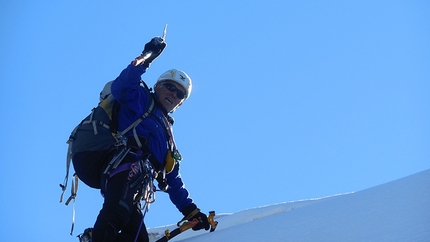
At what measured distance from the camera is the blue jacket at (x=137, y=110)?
4.15m

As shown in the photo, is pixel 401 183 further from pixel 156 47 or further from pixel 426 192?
pixel 156 47

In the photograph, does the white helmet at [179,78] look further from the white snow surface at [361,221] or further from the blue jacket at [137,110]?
the white snow surface at [361,221]

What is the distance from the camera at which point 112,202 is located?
12.5 ft

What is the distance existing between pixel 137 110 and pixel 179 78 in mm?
705

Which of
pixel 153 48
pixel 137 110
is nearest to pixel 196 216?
pixel 137 110

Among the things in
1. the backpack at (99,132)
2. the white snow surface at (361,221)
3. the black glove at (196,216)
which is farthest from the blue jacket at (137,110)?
the white snow surface at (361,221)

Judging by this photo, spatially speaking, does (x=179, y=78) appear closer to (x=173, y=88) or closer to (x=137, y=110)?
(x=173, y=88)

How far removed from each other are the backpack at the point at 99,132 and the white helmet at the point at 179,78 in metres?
0.41

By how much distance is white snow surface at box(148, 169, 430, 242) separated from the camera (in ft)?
8.56

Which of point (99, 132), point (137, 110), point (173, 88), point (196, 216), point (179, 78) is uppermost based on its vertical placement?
point (179, 78)

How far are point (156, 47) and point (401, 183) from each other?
2234mm

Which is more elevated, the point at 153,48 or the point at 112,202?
the point at 153,48

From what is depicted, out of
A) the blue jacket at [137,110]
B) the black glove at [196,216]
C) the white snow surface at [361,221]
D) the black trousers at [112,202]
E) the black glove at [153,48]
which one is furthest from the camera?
the black glove at [196,216]

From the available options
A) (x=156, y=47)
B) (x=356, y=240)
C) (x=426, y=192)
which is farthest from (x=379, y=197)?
(x=156, y=47)
